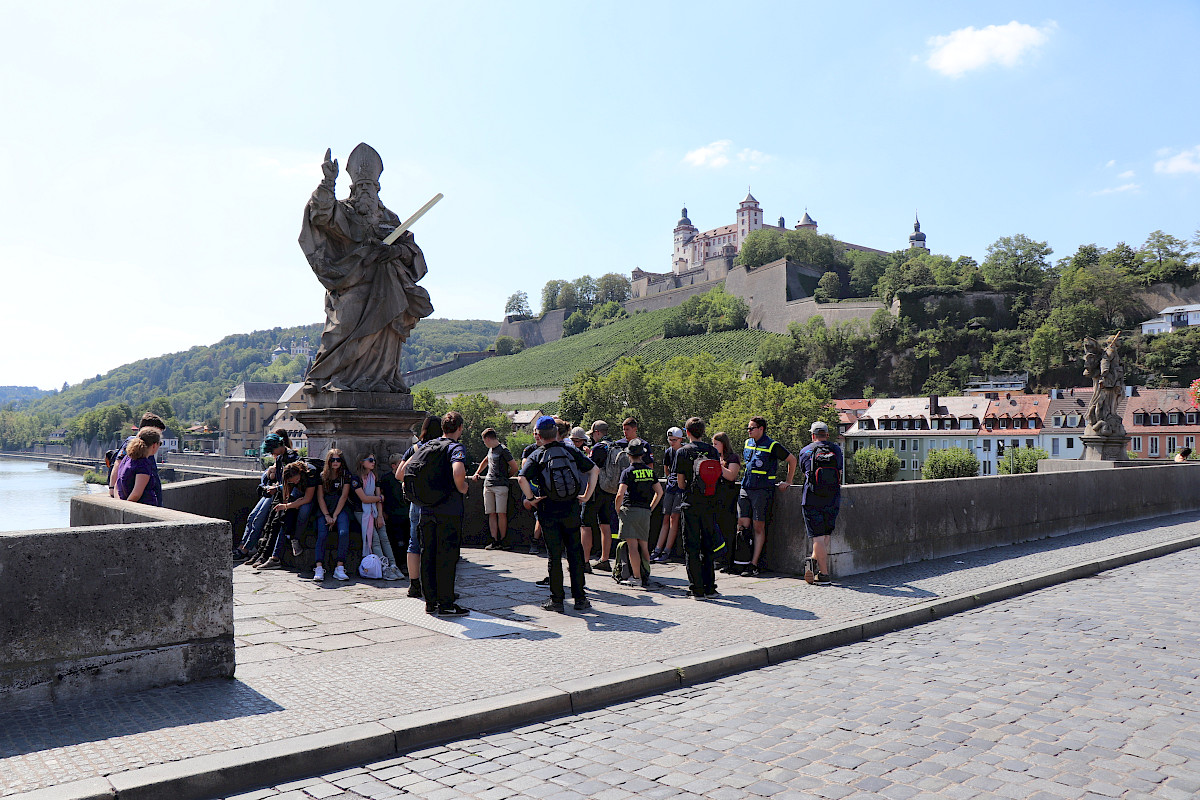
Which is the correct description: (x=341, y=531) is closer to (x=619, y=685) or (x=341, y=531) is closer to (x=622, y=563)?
(x=622, y=563)

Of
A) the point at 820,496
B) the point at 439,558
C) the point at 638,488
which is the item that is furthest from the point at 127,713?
the point at 820,496

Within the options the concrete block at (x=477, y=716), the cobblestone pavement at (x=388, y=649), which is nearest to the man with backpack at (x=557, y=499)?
the cobblestone pavement at (x=388, y=649)

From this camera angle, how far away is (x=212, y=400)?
652 feet

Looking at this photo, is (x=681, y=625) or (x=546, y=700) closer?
(x=546, y=700)

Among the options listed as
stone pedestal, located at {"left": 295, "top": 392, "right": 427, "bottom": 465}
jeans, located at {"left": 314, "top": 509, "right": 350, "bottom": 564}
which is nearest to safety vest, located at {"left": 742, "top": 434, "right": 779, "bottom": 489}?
stone pedestal, located at {"left": 295, "top": 392, "right": 427, "bottom": 465}

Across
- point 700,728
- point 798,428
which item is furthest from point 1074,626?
point 798,428

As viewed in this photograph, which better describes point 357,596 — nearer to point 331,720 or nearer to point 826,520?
point 331,720

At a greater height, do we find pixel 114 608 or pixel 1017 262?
pixel 1017 262

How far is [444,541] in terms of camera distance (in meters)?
7.41

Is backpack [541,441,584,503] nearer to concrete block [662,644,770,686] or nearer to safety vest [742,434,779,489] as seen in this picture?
concrete block [662,644,770,686]

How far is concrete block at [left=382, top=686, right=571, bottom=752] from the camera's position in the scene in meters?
4.59

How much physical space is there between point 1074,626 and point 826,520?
244 centimetres

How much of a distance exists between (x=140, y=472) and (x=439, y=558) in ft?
8.25

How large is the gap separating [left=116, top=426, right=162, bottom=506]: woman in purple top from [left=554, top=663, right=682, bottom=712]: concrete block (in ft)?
13.2
